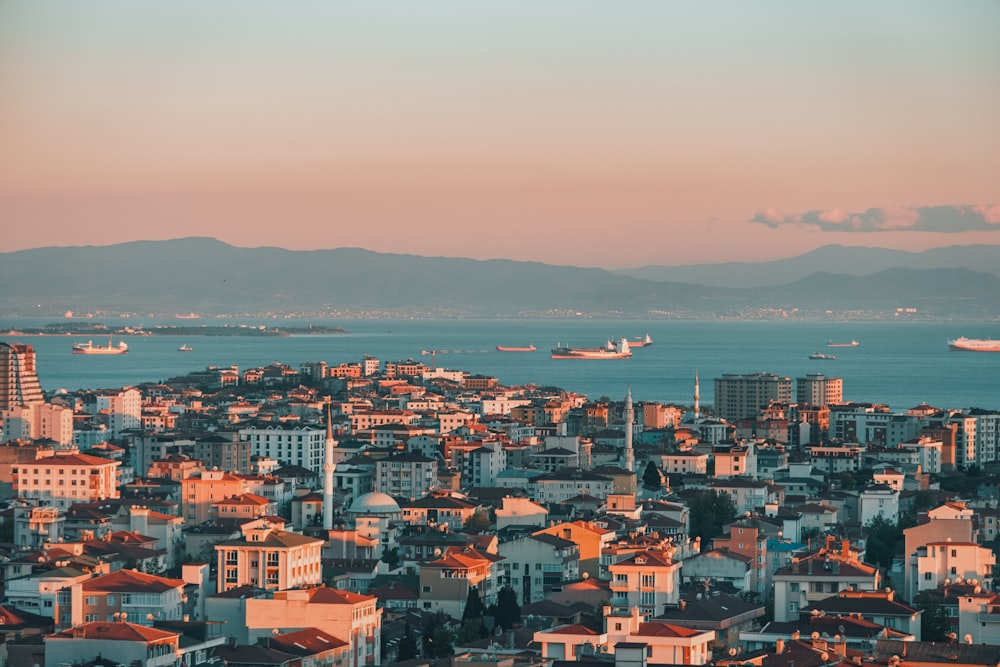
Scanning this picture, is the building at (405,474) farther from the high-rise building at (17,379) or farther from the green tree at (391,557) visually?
the high-rise building at (17,379)

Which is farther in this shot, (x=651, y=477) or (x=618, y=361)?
(x=618, y=361)

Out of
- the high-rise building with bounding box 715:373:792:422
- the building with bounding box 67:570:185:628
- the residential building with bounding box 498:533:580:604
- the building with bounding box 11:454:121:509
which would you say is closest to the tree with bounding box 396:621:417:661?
the building with bounding box 67:570:185:628

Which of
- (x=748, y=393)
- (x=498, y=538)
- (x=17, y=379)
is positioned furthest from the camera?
(x=748, y=393)

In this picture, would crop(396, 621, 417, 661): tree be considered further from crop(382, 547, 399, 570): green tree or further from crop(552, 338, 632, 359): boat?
crop(552, 338, 632, 359): boat

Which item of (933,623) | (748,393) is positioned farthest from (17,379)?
(933,623)

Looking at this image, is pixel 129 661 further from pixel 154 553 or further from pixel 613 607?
pixel 154 553

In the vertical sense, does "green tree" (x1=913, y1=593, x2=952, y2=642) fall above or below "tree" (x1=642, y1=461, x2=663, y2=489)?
above

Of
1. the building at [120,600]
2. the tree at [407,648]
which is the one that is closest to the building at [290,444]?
the building at [120,600]

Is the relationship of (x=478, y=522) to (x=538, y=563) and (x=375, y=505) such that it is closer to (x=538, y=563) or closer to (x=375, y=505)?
(x=375, y=505)
